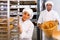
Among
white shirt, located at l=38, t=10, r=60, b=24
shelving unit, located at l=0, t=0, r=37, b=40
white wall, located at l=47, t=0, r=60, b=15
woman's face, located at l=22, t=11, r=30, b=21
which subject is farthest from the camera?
white wall, located at l=47, t=0, r=60, b=15

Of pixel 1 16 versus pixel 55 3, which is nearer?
pixel 1 16

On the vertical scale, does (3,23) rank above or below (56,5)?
below

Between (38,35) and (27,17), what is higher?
(27,17)

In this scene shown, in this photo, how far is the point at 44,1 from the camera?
1.17 metres

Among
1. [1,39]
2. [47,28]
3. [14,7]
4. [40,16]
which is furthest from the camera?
[40,16]

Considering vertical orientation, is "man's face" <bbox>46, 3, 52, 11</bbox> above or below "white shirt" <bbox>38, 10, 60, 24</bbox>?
above

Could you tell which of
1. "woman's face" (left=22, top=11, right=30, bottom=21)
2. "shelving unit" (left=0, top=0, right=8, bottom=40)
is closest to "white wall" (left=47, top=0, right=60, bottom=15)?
"woman's face" (left=22, top=11, right=30, bottom=21)

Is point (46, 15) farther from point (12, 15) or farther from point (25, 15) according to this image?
point (12, 15)

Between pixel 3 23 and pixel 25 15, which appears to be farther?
pixel 25 15

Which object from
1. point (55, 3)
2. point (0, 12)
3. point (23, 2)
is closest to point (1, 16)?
point (0, 12)

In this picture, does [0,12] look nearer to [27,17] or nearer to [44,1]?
[27,17]

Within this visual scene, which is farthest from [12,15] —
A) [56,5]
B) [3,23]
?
[56,5]

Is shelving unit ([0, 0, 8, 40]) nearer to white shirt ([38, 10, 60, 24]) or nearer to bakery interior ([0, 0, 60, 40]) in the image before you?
bakery interior ([0, 0, 60, 40])

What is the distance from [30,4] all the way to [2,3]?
1.01ft
